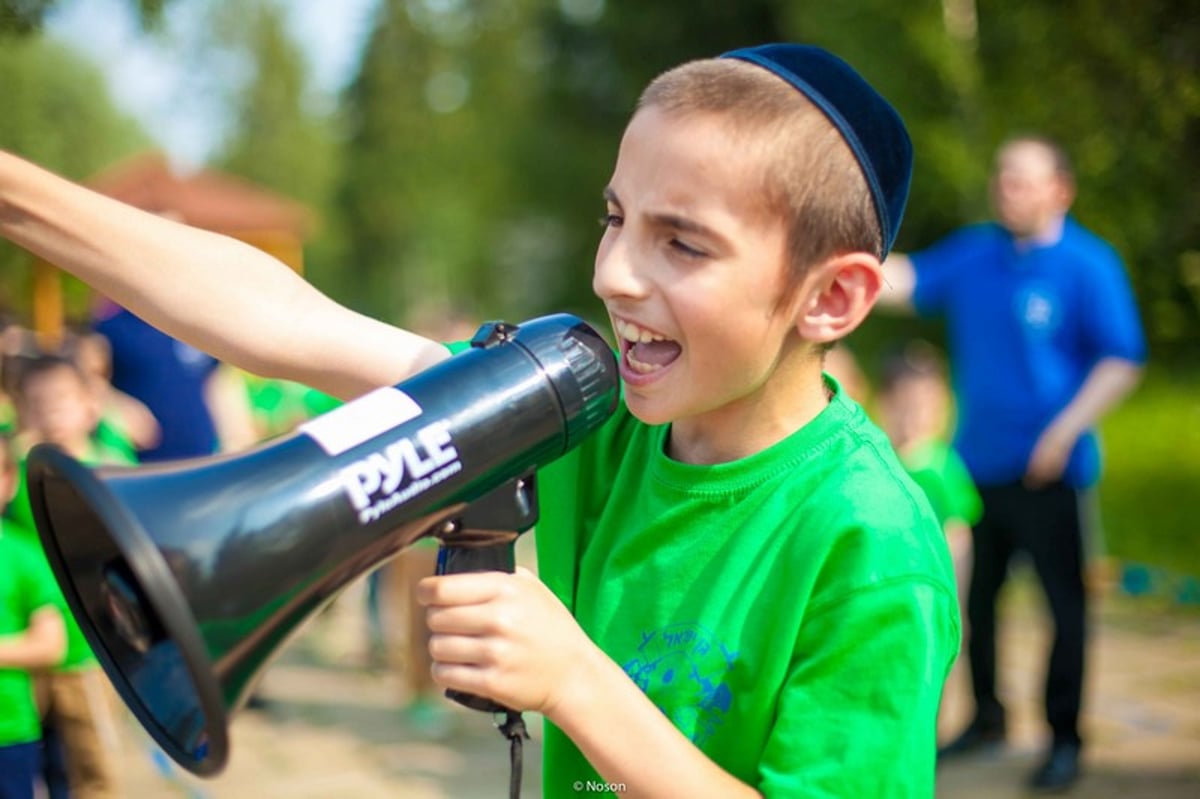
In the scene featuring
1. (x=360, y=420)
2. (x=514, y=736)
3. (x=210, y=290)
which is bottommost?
(x=514, y=736)

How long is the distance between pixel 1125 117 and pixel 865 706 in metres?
3.64

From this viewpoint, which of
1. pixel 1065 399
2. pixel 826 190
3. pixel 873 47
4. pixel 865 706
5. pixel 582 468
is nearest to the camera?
pixel 865 706

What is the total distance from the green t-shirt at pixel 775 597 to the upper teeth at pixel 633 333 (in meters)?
0.19

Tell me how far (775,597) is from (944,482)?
3.69m

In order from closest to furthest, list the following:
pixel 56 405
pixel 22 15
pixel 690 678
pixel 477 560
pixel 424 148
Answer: pixel 477 560
pixel 690 678
pixel 22 15
pixel 56 405
pixel 424 148

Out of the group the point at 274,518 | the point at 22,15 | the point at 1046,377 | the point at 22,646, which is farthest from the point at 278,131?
the point at 274,518

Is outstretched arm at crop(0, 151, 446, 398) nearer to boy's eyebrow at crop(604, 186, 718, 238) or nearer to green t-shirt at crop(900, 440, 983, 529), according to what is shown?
boy's eyebrow at crop(604, 186, 718, 238)

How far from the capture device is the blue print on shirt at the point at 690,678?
1410 mm

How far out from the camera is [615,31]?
25.1m

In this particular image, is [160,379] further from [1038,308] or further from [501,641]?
[501,641]

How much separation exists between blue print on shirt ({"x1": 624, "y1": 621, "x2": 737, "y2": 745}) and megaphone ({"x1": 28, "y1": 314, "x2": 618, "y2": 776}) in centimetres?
24

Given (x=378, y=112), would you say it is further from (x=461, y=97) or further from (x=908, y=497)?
(x=908, y=497)

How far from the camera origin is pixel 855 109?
4.64 ft

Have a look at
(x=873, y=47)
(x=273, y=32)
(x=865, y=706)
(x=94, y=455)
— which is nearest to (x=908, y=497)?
(x=865, y=706)
